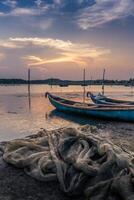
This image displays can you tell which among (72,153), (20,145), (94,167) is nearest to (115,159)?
(94,167)

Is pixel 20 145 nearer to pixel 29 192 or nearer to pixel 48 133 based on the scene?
pixel 48 133

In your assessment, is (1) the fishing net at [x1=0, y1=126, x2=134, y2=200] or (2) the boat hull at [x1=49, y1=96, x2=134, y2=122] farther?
(2) the boat hull at [x1=49, y1=96, x2=134, y2=122]

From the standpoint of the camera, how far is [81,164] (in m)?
6.11

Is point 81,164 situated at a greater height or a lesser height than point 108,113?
greater

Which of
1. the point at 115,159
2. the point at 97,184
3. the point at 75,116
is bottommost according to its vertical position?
the point at 75,116

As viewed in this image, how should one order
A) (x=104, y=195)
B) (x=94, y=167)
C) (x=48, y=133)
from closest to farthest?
(x=104, y=195) → (x=94, y=167) → (x=48, y=133)

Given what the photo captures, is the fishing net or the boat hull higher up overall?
the fishing net

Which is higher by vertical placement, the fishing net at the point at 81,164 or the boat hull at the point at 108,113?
the fishing net at the point at 81,164

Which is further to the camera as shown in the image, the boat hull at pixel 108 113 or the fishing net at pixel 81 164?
the boat hull at pixel 108 113

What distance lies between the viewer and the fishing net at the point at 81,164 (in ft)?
18.4

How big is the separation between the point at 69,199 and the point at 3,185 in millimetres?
1662

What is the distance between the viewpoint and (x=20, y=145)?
841 centimetres

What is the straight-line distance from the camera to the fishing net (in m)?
5.62

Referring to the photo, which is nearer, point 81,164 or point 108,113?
point 81,164
